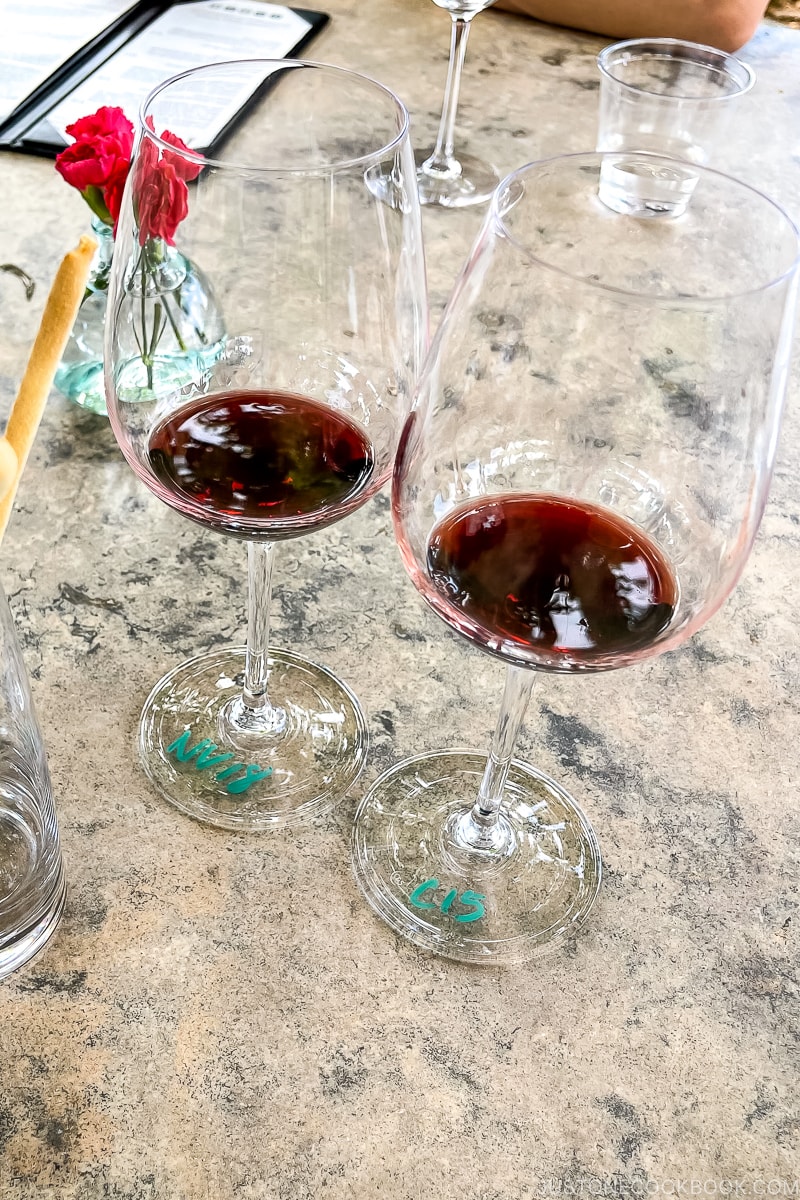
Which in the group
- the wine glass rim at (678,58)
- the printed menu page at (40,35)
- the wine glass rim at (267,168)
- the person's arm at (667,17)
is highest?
the wine glass rim at (267,168)

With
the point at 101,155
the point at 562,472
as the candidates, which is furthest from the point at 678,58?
the point at 562,472

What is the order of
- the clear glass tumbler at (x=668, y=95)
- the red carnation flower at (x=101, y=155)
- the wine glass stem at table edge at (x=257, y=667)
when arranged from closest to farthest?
the wine glass stem at table edge at (x=257, y=667) → the red carnation flower at (x=101, y=155) → the clear glass tumbler at (x=668, y=95)

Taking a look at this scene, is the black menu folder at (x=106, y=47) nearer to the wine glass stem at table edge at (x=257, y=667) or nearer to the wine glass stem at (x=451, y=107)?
the wine glass stem at (x=451, y=107)

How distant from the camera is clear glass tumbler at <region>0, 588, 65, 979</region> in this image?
0.45m

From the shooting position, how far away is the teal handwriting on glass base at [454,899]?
508 millimetres

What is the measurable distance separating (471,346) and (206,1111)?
304mm

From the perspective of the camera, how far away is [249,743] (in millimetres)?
583

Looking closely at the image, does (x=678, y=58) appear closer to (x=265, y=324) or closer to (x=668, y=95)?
(x=668, y=95)

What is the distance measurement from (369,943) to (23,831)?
159 millimetres

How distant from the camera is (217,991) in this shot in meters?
0.46

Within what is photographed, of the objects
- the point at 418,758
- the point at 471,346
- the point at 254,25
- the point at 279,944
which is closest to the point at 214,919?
the point at 279,944

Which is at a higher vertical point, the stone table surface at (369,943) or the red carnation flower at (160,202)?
the red carnation flower at (160,202)

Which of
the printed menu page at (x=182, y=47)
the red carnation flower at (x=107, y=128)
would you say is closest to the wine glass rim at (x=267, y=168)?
the red carnation flower at (x=107, y=128)

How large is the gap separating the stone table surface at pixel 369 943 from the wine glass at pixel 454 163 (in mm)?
438
